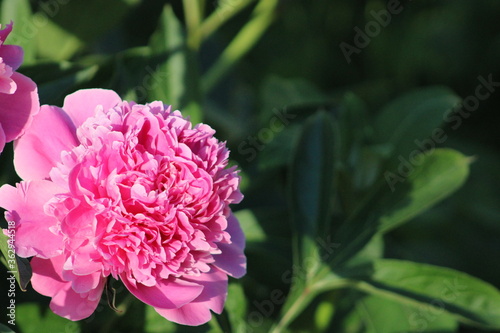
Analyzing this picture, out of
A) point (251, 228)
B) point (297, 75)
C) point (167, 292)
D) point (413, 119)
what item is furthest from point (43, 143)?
point (297, 75)

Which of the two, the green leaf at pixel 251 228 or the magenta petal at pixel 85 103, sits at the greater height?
the magenta petal at pixel 85 103

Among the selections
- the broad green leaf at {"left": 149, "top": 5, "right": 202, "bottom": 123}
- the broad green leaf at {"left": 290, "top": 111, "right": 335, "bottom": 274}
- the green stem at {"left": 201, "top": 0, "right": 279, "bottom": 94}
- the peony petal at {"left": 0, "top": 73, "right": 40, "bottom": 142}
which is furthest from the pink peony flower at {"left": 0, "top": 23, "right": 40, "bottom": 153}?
the green stem at {"left": 201, "top": 0, "right": 279, "bottom": 94}

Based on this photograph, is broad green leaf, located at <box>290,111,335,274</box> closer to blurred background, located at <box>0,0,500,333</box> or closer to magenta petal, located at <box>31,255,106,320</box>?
blurred background, located at <box>0,0,500,333</box>

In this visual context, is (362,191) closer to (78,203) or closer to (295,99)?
(295,99)

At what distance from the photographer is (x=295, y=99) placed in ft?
4.17

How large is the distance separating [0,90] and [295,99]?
2.60ft

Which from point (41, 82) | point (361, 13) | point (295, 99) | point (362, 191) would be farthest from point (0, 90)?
point (361, 13)

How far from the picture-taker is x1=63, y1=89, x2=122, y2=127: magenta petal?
575mm

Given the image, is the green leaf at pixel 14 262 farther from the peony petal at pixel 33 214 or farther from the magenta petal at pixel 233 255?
the magenta petal at pixel 233 255

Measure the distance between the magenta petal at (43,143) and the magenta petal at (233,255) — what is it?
154 millimetres

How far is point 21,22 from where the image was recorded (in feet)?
2.47

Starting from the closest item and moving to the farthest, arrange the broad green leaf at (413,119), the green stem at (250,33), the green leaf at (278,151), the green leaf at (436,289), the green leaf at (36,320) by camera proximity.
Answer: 1. the green leaf at (36,320)
2. the green leaf at (436,289)
3. the green leaf at (278,151)
4. the broad green leaf at (413,119)
5. the green stem at (250,33)

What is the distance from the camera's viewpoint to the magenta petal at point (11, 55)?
0.55 m

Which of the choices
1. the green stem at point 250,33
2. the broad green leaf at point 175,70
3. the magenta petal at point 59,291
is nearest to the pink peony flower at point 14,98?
the magenta petal at point 59,291
